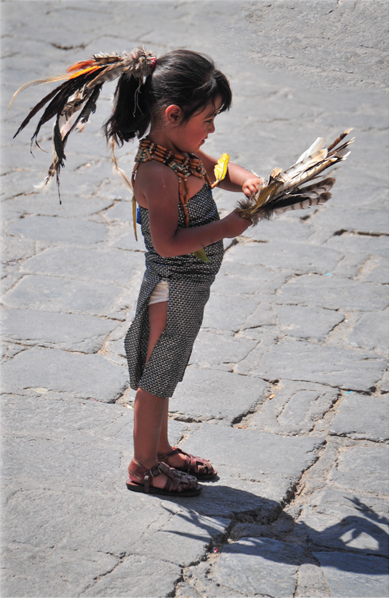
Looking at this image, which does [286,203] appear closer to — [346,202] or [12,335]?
[12,335]

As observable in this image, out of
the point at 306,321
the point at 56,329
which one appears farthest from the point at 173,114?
the point at 306,321

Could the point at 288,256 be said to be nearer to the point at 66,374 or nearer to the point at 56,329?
the point at 56,329

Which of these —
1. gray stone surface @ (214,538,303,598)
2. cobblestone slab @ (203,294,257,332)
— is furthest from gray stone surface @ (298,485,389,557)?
Result: cobblestone slab @ (203,294,257,332)

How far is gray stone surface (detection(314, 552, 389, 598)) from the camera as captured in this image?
5.91 ft

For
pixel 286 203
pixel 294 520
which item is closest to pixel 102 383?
pixel 294 520

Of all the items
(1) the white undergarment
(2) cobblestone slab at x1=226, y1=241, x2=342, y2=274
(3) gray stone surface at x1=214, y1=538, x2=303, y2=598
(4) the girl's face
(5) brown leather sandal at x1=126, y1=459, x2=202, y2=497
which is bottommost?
(3) gray stone surface at x1=214, y1=538, x2=303, y2=598

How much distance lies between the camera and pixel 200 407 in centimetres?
262

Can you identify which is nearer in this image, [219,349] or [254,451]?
[254,451]

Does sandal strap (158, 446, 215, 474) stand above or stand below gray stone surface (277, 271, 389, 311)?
below

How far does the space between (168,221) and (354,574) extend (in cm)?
110

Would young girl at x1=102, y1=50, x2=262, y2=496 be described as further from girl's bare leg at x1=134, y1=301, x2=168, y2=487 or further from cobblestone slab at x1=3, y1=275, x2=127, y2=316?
cobblestone slab at x1=3, y1=275, x2=127, y2=316

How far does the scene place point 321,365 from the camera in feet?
9.45

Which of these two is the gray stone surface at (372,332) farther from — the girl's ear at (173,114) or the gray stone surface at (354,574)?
the girl's ear at (173,114)

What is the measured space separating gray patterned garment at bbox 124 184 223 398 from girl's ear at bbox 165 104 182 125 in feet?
0.79
